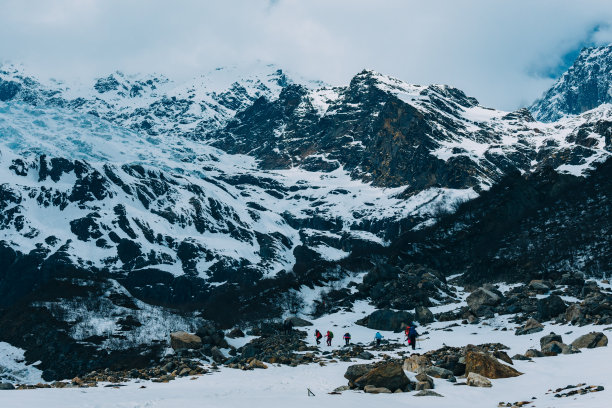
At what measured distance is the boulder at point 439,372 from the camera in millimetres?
25875

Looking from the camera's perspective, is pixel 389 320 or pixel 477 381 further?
pixel 389 320

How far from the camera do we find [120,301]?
112m

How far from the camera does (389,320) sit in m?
62.7

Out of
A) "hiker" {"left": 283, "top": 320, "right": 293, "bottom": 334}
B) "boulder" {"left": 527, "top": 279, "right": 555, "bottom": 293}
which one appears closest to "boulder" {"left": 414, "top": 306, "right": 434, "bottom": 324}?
"boulder" {"left": 527, "top": 279, "right": 555, "bottom": 293}

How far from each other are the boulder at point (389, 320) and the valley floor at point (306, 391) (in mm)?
29088

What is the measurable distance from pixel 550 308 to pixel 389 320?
728 inches

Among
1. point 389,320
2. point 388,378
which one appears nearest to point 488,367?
point 388,378

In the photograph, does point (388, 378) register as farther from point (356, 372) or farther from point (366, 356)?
point (366, 356)

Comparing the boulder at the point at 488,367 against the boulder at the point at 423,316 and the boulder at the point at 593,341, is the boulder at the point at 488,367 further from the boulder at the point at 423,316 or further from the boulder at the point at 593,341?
the boulder at the point at 423,316

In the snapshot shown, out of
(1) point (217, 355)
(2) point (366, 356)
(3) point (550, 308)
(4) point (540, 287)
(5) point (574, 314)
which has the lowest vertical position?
(2) point (366, 356)

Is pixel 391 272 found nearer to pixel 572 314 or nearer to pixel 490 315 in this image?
pixel 490 315

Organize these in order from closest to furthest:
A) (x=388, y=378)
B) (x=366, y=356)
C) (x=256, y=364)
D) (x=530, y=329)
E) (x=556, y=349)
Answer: (x=388, y=378) → (x=556, y=349) → (x=256, y=364) → (x=366, y=356) → (x=530, y=329)

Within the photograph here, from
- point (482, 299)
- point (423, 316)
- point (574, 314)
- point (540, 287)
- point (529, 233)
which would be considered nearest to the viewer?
point (574, 314)

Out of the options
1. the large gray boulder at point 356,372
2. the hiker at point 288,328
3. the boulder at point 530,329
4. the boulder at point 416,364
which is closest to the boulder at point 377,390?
the large gray boulder at point 356,372
